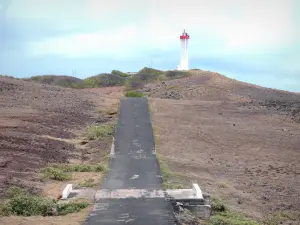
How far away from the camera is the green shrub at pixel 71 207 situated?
1396cm

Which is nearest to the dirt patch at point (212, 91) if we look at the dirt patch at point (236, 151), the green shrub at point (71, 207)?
the dirt patch at point (236, 151)

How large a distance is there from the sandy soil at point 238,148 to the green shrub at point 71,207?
5490 millimetres

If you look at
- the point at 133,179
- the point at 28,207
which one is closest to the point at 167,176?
the point at 133,179

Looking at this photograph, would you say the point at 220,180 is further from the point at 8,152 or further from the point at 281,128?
the point at 281,128

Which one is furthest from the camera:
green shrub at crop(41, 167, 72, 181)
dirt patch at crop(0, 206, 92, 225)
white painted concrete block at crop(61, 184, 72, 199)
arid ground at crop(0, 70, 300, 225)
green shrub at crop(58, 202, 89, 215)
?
green shrub at crop(41, 167, 72, 181)

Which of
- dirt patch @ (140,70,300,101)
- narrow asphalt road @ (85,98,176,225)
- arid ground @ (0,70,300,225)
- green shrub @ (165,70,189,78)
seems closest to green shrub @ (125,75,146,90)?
green shrub @ (165,70,189,78)

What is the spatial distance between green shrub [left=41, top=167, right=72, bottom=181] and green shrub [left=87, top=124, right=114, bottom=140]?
31.2 ft

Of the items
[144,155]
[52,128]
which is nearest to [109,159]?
[144,155]

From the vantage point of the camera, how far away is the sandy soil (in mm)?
19453

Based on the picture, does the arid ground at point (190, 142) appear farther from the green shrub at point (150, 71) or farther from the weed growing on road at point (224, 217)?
the green shrub at point (150, 71)

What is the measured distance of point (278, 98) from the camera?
5641 cm

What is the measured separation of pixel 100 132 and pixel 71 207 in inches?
663

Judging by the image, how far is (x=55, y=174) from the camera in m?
19.8

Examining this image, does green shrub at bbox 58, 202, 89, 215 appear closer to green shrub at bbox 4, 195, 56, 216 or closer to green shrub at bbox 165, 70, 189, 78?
green shrub at bbox 4, 195, 56, 216
